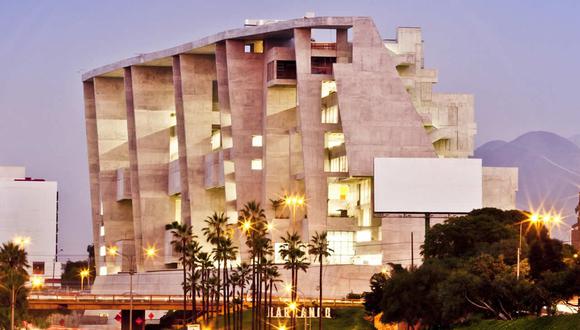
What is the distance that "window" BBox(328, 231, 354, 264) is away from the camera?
6506 inches

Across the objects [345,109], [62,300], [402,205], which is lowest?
[62,300]

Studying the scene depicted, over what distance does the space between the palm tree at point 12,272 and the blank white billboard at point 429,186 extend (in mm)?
37704

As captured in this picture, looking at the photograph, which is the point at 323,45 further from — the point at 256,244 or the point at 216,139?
the point at 256,244

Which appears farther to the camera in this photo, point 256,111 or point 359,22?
point 256,111

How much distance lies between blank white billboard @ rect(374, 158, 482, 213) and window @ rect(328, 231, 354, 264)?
13279 millimetres

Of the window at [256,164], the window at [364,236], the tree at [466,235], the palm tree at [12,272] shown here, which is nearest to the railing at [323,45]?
the window at [256,164]

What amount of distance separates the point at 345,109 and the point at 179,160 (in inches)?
1517

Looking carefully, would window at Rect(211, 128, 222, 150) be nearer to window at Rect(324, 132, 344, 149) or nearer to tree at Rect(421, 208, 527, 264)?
window at Rect(324, 132, 344, 149)

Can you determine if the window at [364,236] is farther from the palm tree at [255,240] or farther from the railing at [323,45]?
the railing at [323,45]

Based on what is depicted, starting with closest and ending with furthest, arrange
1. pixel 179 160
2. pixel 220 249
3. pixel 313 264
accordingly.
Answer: pixel 220 249
pixel 313 264
pixel 179 160

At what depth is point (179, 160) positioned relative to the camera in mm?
194250

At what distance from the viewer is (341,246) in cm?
16638

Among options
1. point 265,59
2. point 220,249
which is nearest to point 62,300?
point 220,249

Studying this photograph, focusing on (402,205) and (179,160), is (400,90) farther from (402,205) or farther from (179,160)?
(179,160)
